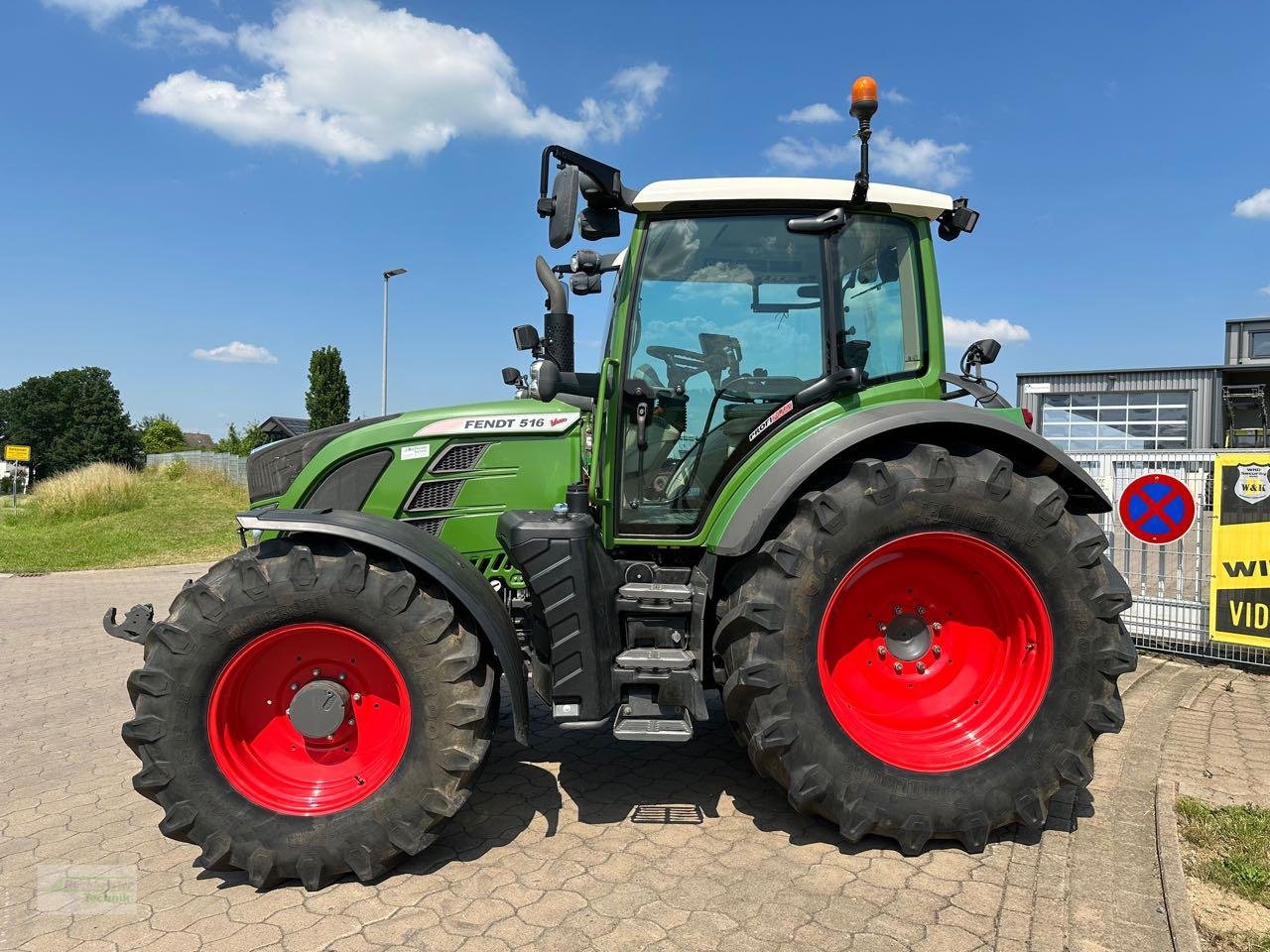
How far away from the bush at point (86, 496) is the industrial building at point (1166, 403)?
2411 centimetres

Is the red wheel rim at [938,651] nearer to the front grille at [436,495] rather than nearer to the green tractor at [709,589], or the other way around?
the green tractor at [709,589]

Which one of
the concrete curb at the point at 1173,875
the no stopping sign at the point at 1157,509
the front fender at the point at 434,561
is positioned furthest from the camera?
the no stopping sign at the point at 1157,509

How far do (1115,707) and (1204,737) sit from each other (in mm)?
1728

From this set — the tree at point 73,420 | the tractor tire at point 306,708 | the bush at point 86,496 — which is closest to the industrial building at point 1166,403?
the tractor tire at point 306,708

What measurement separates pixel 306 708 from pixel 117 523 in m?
17.9

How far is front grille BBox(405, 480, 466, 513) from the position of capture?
364 centimetres

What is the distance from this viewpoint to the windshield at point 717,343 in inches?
130

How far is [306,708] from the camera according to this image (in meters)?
2.85

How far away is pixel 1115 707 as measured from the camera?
301cm

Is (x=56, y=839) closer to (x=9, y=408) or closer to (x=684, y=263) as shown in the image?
(x=684, y=263)

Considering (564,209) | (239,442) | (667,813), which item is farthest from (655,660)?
(239,442)

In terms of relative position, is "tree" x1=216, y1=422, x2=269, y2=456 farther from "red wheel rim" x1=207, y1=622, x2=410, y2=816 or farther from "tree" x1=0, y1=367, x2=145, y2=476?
"red wheel rim" x1=207, y1=622, x2=410, y2=816

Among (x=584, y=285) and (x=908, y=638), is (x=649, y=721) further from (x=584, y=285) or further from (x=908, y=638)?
(x=584, y=285)

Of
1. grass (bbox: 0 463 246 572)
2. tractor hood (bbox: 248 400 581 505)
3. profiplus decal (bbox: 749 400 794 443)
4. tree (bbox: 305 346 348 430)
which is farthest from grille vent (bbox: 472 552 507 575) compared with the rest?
tree (bbox: 305 346 348 430)
